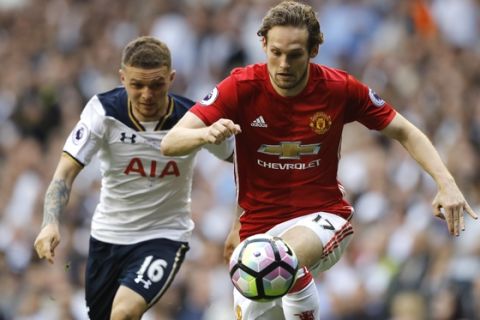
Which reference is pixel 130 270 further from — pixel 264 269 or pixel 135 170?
pixel 264 269

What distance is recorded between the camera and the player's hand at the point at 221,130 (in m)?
8.34

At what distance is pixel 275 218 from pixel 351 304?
4525 mm

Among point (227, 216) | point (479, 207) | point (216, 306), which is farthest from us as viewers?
point (227, 216)

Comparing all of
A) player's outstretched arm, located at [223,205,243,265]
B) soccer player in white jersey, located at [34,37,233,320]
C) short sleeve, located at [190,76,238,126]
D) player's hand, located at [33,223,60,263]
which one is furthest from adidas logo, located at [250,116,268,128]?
player's hand, located at [33,223,60,263]

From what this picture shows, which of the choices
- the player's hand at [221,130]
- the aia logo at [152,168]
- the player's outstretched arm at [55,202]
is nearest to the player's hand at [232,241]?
the aia logo at [152,168]

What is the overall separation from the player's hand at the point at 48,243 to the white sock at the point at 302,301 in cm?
165

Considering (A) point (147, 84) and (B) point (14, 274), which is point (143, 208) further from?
(B) point (14, 274)

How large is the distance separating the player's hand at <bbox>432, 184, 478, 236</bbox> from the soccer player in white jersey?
2.16 metres

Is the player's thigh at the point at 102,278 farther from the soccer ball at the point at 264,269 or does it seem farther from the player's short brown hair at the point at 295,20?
the player's short brown hair at the point at 295,20

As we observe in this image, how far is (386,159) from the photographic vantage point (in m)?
15.4

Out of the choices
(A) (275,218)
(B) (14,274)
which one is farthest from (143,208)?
(B) (14,274)

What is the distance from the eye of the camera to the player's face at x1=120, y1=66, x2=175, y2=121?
33.8 feet

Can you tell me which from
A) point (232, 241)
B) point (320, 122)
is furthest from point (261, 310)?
point (320, 122)

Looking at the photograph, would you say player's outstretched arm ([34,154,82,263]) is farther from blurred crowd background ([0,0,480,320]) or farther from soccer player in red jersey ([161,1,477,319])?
soccer player in red jersey ([161,1,477,319])
